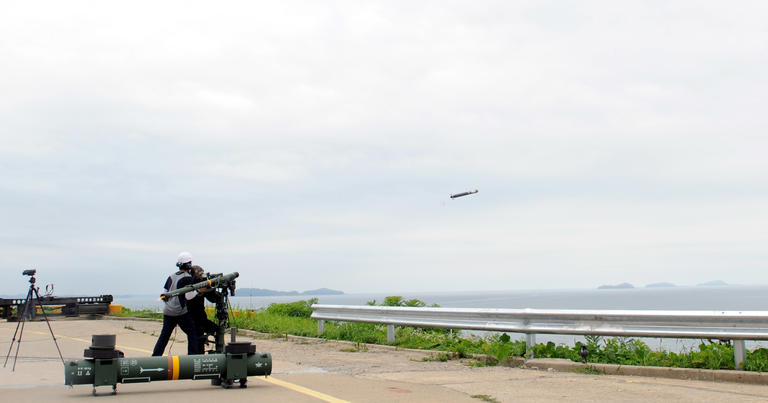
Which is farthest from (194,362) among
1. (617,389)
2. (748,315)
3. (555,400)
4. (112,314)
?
(112,314)

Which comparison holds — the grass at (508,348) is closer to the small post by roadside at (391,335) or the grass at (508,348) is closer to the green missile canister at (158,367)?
the small post by roadside at (391,335)

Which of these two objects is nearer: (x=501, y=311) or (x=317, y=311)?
(x=501, y=311)

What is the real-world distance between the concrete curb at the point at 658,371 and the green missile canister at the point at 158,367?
14.3ft

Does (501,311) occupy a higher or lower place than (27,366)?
higher

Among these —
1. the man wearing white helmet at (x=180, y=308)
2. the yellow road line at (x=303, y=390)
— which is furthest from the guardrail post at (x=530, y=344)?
the man wearing white helmet at (x=180, y=308)

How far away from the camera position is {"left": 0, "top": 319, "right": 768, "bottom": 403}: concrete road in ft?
25.5

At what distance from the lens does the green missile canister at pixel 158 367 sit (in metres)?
7.84

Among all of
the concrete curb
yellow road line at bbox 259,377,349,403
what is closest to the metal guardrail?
the concrete curb

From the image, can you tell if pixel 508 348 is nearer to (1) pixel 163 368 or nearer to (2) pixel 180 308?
(2) pixel 180 308

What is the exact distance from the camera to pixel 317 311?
656 inches

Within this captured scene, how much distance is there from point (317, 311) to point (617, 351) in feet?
26.1

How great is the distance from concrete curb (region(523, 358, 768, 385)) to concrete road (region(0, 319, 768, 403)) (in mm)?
188

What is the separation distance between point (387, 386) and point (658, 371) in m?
3.80

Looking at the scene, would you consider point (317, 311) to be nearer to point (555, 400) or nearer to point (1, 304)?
point (555, 400)
